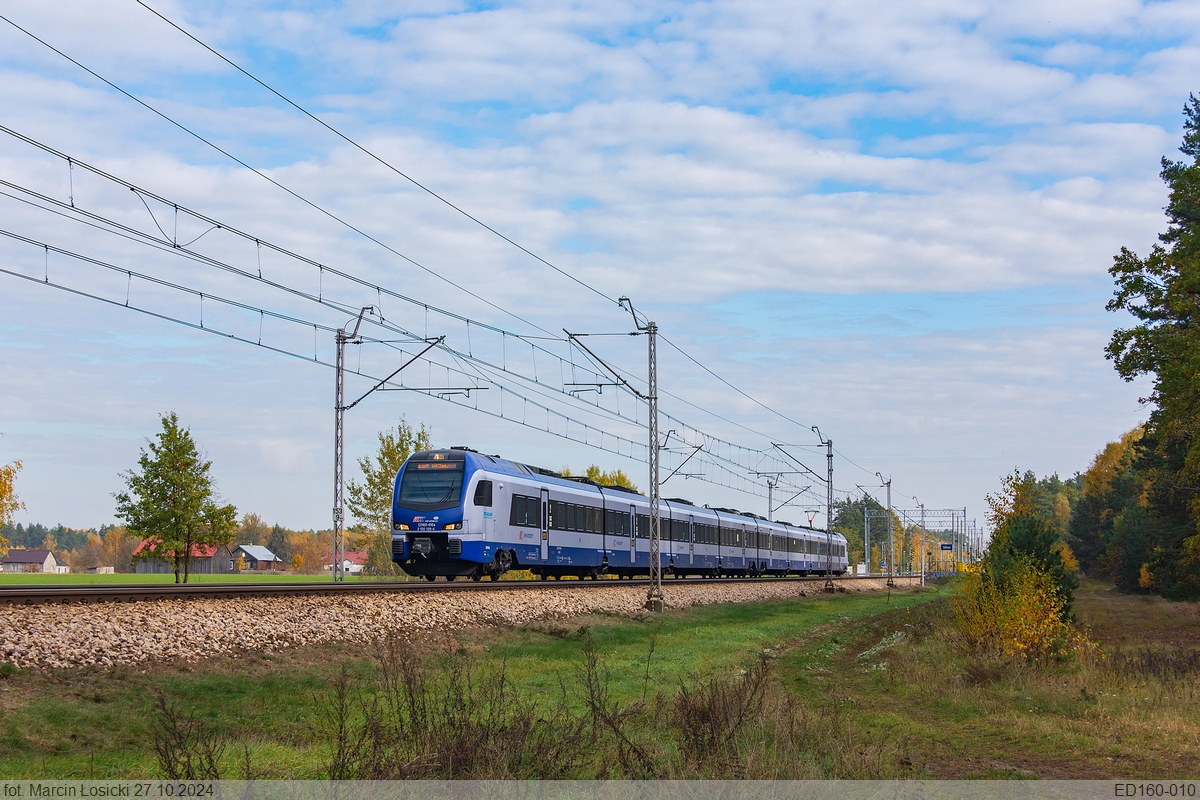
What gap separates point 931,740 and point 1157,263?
1693cm

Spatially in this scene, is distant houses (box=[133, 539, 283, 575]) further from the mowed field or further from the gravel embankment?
the mowed field

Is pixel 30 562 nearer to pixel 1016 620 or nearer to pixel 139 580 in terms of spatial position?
pixel 139 580

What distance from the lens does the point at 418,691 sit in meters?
10.5

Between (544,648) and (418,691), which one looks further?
(544,648)

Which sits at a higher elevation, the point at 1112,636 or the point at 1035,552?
the point at 1035,552

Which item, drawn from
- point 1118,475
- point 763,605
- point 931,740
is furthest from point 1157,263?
point 1118,475

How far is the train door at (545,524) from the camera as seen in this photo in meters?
34.6

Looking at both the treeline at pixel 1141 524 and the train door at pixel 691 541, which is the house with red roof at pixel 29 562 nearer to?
the train door at pixel 691 541

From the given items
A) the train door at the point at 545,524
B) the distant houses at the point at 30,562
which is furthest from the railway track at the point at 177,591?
the distant houses at the point at 30,562

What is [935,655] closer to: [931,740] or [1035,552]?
[1035,552]

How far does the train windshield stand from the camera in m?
30.1

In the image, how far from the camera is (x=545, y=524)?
34.7m

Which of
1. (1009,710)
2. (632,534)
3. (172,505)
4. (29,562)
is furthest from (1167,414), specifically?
(29,562)

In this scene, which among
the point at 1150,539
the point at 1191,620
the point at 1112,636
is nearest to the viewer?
the point at 1112,636
